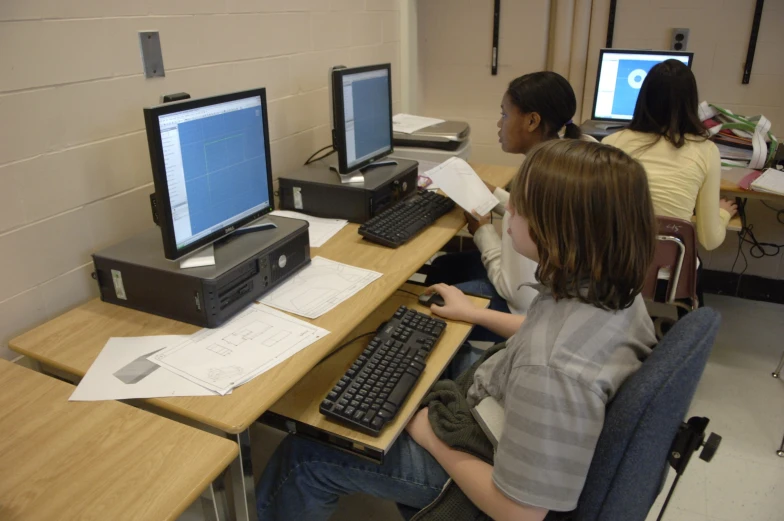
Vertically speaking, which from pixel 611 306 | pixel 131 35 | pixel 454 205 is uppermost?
pixel 131 35

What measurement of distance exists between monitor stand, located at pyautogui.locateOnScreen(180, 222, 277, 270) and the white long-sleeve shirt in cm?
66

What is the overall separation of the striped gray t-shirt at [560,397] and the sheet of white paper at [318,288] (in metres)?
0.55

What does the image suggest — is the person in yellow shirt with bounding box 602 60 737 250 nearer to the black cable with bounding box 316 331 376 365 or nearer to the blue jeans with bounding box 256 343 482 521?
the black cable with bounding box 316 331 376 365

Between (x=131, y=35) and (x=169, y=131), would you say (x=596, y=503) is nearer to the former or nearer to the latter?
(x=169, y=131)

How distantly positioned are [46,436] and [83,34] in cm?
94

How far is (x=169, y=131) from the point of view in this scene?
125 centimetres

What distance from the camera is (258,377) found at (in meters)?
1.18

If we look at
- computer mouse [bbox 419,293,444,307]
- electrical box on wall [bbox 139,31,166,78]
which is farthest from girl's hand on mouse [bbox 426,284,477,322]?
electrical box on wall [bbox 139,31,166,78]

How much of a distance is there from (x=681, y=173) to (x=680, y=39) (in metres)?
1.31

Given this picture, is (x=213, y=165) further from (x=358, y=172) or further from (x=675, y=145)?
(x=675, y=145)

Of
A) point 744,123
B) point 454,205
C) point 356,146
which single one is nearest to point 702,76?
point 744,123

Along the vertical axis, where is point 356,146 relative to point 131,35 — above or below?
below

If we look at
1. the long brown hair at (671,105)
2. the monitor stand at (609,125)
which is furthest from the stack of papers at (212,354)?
the monitor stand at (609,125)

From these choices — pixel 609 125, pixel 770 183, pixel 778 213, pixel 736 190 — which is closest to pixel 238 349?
pixel 736 190
